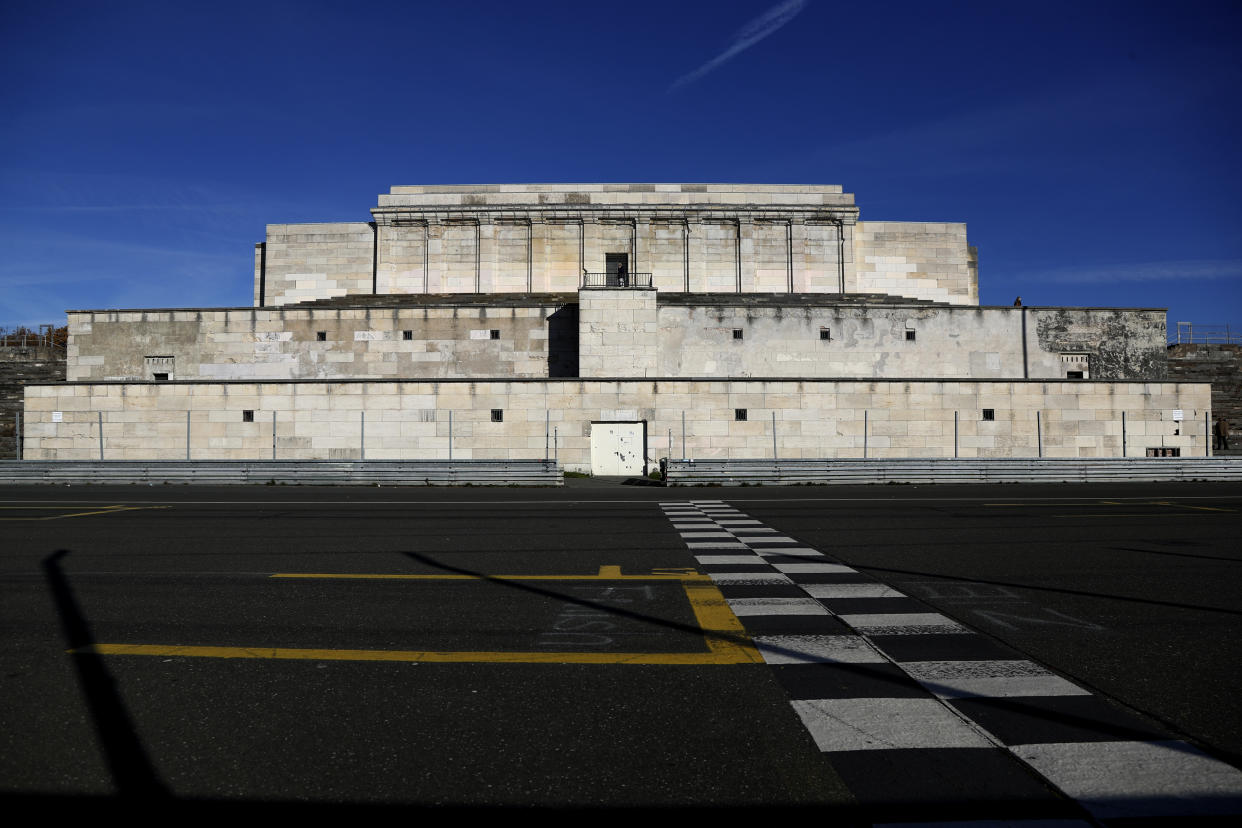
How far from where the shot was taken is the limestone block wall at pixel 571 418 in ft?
99.1

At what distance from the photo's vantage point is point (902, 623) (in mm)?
6285

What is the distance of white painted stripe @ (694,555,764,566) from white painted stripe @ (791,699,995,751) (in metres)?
4.95

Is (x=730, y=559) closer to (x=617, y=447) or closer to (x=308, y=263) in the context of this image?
(x=617, y=447)

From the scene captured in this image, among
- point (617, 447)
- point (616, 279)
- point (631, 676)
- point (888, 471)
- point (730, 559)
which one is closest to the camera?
point (631, 676)

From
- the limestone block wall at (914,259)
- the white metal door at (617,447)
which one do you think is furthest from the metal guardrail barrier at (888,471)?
the limestone block wall at (914,259)

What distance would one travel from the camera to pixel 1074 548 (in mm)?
10578

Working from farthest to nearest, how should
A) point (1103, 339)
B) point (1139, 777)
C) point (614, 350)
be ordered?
point (1103, 339) → point (614, 350) → point (1139, 777)

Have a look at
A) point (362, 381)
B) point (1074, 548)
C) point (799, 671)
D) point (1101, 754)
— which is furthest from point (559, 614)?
point (362, 381)

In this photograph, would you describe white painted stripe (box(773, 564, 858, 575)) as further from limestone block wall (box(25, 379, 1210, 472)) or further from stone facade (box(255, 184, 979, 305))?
stone facade (box(255, 184, 979, 305))

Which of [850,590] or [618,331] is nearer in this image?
[850,590]

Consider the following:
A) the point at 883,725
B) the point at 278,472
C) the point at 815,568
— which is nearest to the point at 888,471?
the point at 815,568

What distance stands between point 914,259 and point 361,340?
1290 inches

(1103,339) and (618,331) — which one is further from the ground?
(618,331)

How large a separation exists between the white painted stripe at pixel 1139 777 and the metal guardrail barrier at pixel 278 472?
2236cm
